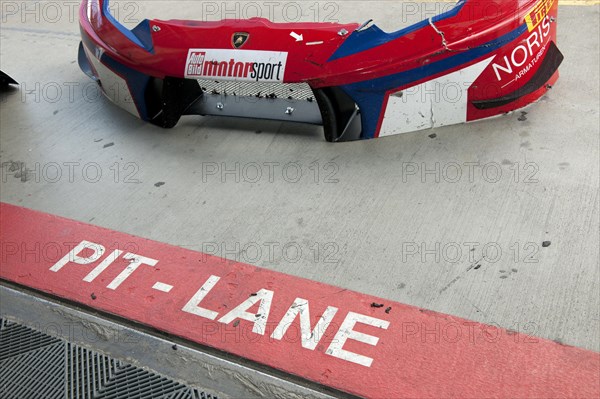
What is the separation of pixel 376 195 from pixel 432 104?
68 centimetres

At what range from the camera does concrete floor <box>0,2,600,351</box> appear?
9.11 feet

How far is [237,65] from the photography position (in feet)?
12.2

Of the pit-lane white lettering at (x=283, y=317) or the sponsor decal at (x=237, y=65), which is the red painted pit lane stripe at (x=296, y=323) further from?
the sponsor decal at (x=237, y=65)

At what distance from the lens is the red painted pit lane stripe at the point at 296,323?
237 cm

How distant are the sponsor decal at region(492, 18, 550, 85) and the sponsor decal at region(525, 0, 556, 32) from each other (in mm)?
32

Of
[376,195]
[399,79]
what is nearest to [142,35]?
[399,79]

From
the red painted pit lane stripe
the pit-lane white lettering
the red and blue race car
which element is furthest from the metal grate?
the pit-lane white lettering

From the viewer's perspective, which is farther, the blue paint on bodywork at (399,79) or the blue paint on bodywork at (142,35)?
the blue paint on bodywork at (142,35)

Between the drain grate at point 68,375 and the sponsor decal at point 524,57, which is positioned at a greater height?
the sponsor decal at point 524,57

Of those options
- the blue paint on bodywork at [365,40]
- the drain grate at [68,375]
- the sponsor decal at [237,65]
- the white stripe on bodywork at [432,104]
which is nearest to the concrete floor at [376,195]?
the white stripe on bodywork at [432,104]

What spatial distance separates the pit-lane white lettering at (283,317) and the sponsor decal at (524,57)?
170cm

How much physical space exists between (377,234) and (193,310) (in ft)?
3.09

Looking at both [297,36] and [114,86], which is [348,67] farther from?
[114,86]

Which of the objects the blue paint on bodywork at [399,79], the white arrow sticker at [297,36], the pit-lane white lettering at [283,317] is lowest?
the pit-lane white lettering at [283,317]
